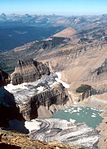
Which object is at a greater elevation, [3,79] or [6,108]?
[3,79]

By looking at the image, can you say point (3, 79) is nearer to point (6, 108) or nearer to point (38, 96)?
point (38, 96)

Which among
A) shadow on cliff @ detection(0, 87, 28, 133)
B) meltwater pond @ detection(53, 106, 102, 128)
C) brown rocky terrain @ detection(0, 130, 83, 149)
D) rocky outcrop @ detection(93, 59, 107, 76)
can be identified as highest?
brown rocky terrain @ detection(0, 130, 83, 149)

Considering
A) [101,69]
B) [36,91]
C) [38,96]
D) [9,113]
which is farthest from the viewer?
[101,69]

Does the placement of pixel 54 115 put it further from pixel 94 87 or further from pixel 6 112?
pixel 94 87

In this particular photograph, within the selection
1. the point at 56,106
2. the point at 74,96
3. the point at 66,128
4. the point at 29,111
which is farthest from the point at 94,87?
the point at 66,128

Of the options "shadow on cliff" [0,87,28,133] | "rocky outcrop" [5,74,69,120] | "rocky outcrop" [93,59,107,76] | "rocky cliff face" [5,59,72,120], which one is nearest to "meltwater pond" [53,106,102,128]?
"rocky cliff face" [5,59,72,120]

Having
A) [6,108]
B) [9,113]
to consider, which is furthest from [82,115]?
[6,108]

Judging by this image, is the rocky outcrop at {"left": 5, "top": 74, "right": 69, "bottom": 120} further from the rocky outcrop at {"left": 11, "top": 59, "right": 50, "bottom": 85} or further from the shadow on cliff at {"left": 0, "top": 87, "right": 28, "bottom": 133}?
the rocky outcrop at {"left": 11, "top": 59, "right": 50, "bottom": 85}

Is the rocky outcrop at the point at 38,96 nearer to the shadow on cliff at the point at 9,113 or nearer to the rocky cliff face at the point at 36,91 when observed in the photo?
the rocky cliff face at the point at 36,91

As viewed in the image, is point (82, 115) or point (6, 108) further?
point (6, 108)
